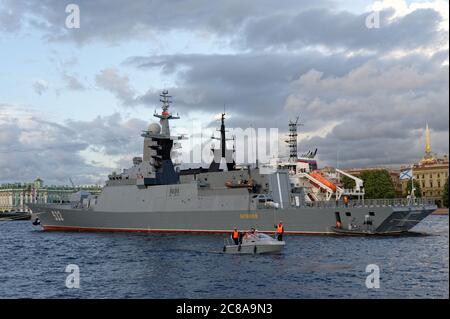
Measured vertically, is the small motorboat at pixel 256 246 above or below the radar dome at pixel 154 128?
below

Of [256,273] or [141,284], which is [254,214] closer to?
[256,273]

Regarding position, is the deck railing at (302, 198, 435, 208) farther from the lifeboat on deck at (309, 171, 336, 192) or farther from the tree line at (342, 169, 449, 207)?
the tree line at (342, 169, 449, 207)

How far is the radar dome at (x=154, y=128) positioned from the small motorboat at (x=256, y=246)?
90.7 ft

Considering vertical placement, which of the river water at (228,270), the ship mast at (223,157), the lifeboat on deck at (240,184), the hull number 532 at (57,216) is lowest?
the river water at (228,270)

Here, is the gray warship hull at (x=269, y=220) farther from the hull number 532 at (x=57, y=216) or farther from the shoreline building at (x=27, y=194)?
the shoreline building at (x=27, y=194)

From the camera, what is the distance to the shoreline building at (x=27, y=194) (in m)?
173

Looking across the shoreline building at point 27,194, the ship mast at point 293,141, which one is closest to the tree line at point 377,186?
the ship mast at point 293,141

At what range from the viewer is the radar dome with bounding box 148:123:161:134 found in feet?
180

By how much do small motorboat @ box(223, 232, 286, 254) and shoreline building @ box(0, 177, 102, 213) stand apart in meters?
148

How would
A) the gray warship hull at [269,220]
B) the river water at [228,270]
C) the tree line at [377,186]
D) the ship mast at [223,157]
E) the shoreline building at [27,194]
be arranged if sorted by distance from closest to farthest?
1. the river water at [228,270]
2. the gray warship hull at [269,220]
3. the ship mast at [223,157]
4. the tree line at [377,186]
5. the shoreline building at [27,194]

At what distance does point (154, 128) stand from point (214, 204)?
1419 cm
